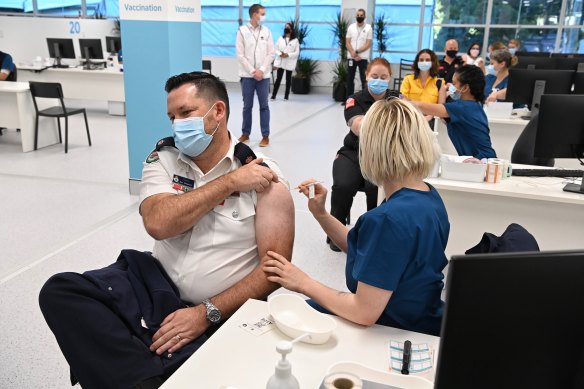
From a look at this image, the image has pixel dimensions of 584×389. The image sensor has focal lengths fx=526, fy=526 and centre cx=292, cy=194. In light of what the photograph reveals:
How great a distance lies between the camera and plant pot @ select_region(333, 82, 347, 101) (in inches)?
417

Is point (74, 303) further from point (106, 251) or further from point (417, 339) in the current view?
point (106, 251)

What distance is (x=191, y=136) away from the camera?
1916 mm

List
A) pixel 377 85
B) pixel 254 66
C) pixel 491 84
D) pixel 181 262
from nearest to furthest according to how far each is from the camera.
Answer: pixel 181 262, pixel 377 85, pixel 254 66, pixel 491 84

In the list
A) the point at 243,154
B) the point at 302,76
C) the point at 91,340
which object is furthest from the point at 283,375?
the point at 302,76

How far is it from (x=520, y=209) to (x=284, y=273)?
1710mm

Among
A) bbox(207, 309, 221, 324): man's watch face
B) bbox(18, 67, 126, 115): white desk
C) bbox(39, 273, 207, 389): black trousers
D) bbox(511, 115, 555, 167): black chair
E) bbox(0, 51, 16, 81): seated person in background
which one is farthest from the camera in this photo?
bbox(18, 67, 126, 115): white desk

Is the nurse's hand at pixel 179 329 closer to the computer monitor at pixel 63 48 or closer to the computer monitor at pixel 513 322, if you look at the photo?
the computer monitor at pixel 513 322

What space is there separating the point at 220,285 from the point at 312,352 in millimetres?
633

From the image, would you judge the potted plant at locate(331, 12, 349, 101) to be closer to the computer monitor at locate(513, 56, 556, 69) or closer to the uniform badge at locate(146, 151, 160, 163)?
the computer monitor at locate(513, 56, 556, 69)

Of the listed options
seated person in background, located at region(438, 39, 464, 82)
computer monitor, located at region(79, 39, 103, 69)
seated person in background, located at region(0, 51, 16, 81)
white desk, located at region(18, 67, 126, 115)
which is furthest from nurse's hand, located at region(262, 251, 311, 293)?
computer monitor, located at region(79, 39, 103, 69)

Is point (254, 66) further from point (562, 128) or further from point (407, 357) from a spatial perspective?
point (407, 357)

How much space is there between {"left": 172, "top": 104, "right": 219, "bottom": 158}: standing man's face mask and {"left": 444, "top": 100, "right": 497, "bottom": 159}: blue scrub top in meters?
2.21

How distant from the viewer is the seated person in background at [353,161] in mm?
3592

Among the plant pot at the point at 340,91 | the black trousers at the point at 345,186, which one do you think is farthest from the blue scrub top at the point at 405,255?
the plant pot at the point at 340,91
